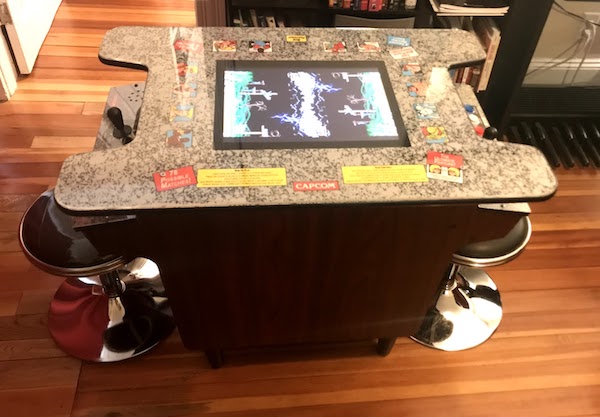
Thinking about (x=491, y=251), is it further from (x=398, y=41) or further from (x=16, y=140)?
(x=16, y=140)

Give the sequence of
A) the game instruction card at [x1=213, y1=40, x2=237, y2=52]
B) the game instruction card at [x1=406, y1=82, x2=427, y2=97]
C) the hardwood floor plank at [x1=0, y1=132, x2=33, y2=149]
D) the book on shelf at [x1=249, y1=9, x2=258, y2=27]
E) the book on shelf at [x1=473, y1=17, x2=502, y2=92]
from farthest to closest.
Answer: the hardwood floor plank at [x1=0, y1=132, x2=33, y2=149], the book on shelf at [x1=249, y1=9, x2=258, y2=27], the book on shelf at [x1=473, y1=17, x2=502, y2=92], the game instruction card at [x1=213, y1=40, x2=237, y2=52], the game instruction card at [x1=406, y1=82, x2=427, y2=97]

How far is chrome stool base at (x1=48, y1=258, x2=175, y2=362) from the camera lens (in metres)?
1.88

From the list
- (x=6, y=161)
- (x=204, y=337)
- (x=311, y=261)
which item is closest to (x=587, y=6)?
(x=311, y=261)

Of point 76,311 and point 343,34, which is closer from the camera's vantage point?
point 343,34

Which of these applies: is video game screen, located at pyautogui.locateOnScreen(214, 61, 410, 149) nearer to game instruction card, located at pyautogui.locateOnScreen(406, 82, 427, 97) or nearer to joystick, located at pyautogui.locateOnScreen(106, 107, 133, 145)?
game instruction card, located at pyautogui.locateOnScreen(406, 82, 427, 97)

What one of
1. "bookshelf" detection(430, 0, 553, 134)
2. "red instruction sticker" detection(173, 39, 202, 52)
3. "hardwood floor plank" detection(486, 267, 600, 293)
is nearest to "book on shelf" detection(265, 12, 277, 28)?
"bookshelf" detection(430, 0, 553, 134)

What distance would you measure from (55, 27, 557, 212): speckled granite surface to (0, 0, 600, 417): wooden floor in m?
0.89

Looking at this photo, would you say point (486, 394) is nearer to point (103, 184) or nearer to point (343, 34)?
point (343, 34)

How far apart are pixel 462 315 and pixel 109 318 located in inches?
49.4

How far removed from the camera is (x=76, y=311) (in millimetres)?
1959

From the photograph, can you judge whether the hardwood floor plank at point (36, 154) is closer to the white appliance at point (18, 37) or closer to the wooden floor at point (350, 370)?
the wooden floor at point (350, 370)

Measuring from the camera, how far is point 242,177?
120 cm

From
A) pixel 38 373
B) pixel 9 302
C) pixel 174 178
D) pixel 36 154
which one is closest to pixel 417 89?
pixel 174 178

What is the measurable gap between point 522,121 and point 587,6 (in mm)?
Result: 608
